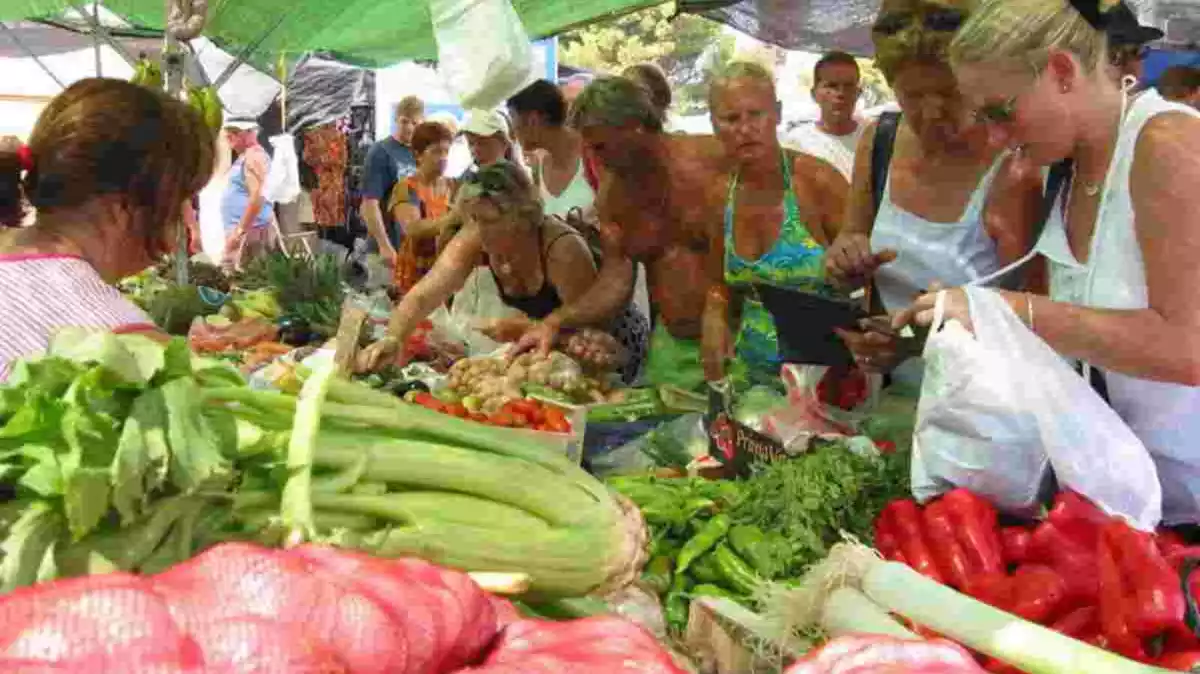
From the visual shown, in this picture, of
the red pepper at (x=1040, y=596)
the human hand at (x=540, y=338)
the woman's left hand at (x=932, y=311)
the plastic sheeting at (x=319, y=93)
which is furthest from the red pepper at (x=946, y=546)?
the plastic sheeting at (x=319, y=93)

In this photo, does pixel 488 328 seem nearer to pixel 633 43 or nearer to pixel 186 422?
pixel 186 422

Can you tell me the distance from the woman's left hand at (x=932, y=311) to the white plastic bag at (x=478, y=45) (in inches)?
78.1

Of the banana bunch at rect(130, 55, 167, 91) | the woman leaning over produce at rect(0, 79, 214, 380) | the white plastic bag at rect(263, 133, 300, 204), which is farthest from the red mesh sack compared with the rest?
the white plastic bag at rect(263, 133, 300, 204)

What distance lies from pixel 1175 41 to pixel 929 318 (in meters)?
7.06

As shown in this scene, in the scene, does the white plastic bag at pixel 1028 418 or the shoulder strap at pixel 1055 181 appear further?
the shoulder strap at pixel 1055 181

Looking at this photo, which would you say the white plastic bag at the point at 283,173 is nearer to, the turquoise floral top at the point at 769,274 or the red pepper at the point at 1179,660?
the turquoise floral top at the point at 769,274

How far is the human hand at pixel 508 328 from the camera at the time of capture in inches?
221

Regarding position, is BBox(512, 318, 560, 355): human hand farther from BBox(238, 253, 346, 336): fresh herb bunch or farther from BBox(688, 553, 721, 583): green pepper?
BBox(238, 253, 346, 336): fresh herb bunch

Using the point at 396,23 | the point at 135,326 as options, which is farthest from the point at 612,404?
the point at 396,23

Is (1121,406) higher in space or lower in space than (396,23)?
lower

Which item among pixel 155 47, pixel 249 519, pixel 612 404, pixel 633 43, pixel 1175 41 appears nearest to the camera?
pixel 249 519

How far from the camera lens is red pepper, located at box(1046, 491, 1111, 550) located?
2.50 meters

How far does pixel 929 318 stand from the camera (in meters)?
2.73

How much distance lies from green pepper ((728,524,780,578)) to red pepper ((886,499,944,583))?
12.4 inches
